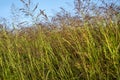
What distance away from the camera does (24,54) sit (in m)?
4.60

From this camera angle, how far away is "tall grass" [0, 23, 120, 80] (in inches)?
124

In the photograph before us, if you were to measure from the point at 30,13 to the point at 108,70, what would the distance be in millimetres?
1144

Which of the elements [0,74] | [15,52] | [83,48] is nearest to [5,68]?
[0,74]

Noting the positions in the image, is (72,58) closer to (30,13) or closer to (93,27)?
(93,27)

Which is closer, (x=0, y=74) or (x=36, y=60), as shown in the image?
(x=36, y=60)

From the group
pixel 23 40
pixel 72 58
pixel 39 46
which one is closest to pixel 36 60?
pixel 39 46

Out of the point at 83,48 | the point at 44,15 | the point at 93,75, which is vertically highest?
the point at 44,15

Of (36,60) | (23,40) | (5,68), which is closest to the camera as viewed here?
(36,60)

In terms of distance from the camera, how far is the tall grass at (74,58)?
3.16 meters

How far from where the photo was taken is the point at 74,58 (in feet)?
11.7

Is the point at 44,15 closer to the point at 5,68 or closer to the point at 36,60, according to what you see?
the point at 36,60

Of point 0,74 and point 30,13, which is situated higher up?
point 30,13

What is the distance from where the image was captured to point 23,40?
4672mm

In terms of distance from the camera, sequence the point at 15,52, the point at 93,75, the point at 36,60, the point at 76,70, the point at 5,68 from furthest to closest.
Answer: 1. the point at 15,52
2. the point at 5,68
3. the point at 36,60
4. the point at 76,70
5. the point at 93,75
